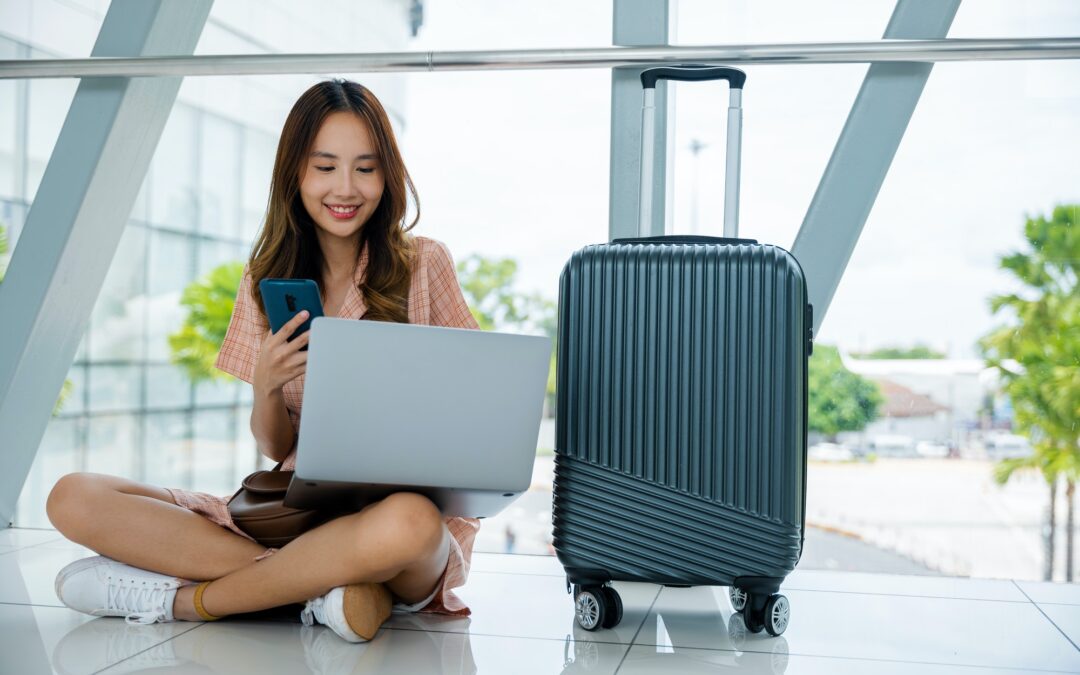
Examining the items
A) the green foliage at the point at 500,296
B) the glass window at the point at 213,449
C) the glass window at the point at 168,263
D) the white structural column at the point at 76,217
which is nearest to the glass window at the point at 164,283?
the glass window at the point at 168,263

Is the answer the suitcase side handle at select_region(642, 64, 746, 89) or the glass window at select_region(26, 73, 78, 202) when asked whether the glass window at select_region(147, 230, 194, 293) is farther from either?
the suitcase side handle at select_region(642, 64, 746, 89)

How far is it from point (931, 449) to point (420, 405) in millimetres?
1244

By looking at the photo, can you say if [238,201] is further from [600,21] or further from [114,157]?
[600,21]

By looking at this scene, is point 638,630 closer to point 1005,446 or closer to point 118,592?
point 118,592

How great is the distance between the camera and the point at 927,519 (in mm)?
1974

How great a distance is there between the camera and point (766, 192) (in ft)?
6.17

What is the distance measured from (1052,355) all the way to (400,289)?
1.26 m

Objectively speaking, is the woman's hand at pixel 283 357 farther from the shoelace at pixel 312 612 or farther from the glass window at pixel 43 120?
the glass window at pixel 43 120

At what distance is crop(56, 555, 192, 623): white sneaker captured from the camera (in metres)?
1.37

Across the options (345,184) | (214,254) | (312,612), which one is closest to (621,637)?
(312,612)

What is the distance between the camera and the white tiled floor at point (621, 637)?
119 centimetres

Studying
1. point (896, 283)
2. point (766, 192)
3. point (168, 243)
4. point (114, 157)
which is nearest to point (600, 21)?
point (766, 192)

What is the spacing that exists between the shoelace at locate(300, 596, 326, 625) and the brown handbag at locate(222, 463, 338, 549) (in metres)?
0.11

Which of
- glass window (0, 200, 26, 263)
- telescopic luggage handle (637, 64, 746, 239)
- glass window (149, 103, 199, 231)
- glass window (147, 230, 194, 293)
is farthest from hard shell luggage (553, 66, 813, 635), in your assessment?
glass window (147, 230, 194, 293)
